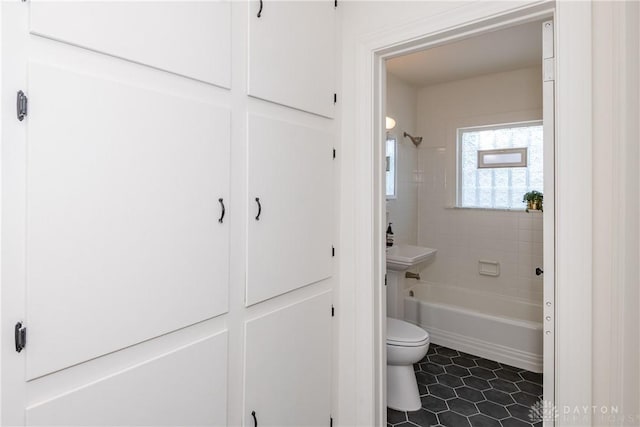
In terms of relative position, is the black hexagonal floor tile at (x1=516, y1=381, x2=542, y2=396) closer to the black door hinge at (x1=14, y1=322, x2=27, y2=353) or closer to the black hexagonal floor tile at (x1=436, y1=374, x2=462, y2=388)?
the black hexagonal floor tile at (x1=436, y1=374, x2=462, y2=388)

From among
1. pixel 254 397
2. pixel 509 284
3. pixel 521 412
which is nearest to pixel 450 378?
pixel 521 412

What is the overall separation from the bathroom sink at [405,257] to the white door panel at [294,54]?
5.10 ft

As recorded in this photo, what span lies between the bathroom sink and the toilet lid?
1.76 feet

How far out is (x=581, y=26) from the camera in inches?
48.2

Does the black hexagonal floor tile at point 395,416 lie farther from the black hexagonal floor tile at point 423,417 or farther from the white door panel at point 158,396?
the white door panel at point 158,396

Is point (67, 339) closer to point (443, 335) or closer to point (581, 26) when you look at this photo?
point (581, 26)

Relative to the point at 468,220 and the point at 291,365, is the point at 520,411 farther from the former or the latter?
the point at 468,220

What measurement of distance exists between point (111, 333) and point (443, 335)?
2929 mm

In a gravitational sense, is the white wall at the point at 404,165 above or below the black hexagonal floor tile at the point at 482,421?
above

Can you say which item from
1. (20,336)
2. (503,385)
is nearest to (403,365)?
(503,385)

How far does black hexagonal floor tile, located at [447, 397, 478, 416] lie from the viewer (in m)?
2.26

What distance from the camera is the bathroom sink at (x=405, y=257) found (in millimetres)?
2928

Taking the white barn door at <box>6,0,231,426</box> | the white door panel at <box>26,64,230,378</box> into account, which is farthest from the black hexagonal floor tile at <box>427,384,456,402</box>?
the white door panel at <box>26,64,230,378</box>

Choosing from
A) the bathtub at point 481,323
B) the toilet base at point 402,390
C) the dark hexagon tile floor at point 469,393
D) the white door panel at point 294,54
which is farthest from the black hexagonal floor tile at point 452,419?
the white door panel at point 294,54
